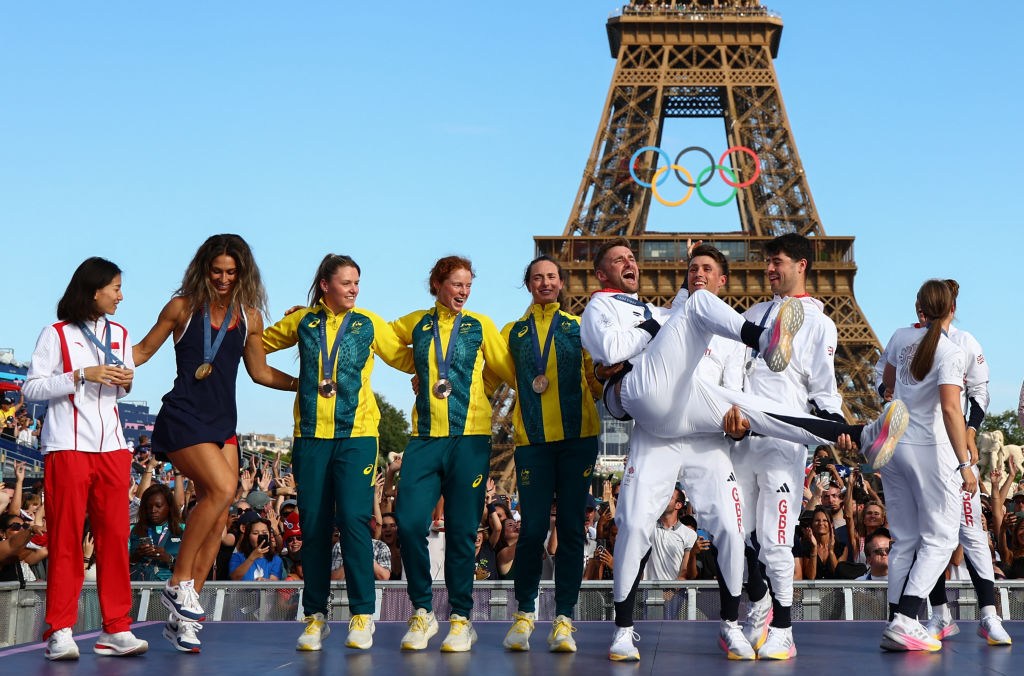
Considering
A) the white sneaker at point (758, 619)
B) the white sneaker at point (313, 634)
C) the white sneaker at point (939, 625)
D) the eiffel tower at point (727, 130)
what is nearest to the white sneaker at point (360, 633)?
the white sneaker at point (313, 634)

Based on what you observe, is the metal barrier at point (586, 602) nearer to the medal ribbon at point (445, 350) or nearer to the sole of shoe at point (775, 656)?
the medal ribbon at point (445, 350)

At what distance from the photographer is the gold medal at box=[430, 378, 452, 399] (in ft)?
18.8

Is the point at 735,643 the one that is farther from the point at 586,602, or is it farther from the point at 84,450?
the point at 84,450

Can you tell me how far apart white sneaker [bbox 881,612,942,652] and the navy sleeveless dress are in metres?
3.27

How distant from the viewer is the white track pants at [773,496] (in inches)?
212

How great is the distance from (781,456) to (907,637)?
1010 millimetres

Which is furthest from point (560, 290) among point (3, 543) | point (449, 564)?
point (3, 543)

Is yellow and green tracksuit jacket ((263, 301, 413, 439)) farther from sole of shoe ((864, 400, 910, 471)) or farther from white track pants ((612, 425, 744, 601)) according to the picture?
sole of shoe ((864, 400, 910, 471))

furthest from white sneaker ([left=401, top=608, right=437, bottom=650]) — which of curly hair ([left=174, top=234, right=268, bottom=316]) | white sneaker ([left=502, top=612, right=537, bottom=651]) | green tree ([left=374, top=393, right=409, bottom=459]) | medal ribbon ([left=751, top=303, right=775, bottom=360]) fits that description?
green tree ([left=374, top=393, right=409, bottom=459])

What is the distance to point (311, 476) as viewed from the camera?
5641mm

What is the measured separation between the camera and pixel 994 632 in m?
5.66

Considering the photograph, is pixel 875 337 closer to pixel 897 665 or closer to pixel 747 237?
pixel 747 237

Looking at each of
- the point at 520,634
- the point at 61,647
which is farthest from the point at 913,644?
the point at 61,647

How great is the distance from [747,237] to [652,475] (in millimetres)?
42096
